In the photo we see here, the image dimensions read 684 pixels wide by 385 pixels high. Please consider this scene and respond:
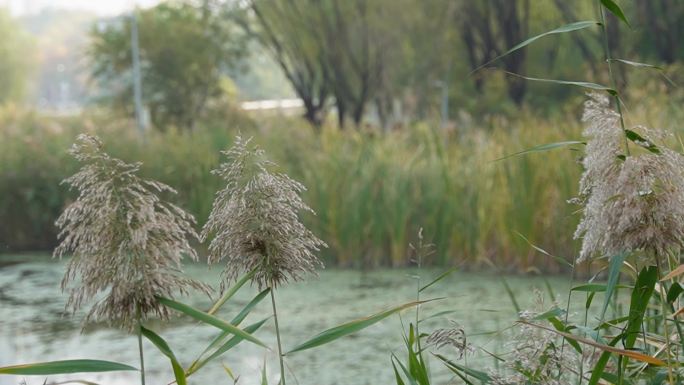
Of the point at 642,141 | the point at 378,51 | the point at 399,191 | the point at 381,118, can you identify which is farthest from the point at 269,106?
the point at 642,141

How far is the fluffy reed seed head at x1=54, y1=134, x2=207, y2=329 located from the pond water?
7.49 ft

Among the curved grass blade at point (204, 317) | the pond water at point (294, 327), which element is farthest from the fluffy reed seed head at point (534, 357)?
the pond water at point (294, 327)

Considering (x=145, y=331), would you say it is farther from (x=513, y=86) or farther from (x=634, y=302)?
(x=513, y=86)

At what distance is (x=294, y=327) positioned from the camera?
20.2 feet

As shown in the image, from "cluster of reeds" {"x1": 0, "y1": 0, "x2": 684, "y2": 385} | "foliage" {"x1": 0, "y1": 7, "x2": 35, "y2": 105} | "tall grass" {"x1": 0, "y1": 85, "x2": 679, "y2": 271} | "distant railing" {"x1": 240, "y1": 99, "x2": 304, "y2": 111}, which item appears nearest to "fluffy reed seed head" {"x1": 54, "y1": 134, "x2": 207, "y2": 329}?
"cluster of reeds" {"x1": 0, "y1": 0, "x2": 684, "y2": 385}

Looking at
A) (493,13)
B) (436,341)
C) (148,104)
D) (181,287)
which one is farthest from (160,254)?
(148,104)

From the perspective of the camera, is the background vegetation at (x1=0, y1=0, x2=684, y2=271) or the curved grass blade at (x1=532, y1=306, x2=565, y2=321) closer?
the curved grass blade at (x1=532, y1=306, x2=565, y2=321)

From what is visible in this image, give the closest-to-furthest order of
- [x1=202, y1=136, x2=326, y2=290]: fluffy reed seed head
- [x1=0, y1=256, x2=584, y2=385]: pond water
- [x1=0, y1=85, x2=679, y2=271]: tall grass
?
[x1=202, y1=136, x2=326, y2=290]: fluffy reed seed head → [x1=0, y1=256, x2=584, y2=385]: pond water → [x1=0, y1=85, x2=679, y2=271]: tall grass

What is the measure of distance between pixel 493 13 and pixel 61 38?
115 m

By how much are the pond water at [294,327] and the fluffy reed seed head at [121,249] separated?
2.28m

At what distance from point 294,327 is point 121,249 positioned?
4.51 m

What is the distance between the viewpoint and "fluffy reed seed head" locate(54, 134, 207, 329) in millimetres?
1687

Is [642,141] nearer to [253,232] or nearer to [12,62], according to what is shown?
[253,232]

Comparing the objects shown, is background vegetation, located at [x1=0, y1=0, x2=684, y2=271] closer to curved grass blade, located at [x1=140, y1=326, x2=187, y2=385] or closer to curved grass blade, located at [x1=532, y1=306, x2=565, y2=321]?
curved grass blade, located at [x1=532, y1=306, x2=565, y2=321]
